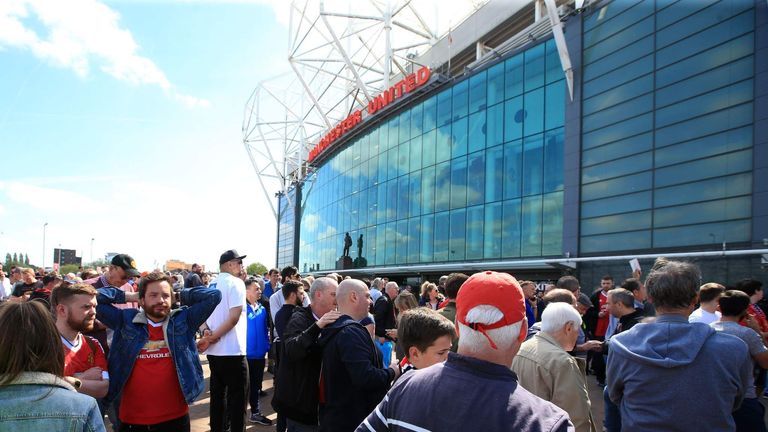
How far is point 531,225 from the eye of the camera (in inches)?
784

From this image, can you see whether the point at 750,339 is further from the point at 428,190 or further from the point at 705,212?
the point at 428,190

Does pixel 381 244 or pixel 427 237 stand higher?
pixel 427 237

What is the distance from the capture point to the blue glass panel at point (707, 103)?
44.9 ft

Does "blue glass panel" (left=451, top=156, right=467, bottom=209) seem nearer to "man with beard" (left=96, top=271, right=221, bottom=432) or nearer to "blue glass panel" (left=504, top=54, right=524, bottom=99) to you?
"blue glass panel" (left=504, top=54, right=524, bottom=99)

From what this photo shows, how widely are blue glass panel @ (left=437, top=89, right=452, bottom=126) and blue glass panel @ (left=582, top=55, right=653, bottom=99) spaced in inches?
310

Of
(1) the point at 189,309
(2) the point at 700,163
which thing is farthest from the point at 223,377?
(2) the point at 700,163

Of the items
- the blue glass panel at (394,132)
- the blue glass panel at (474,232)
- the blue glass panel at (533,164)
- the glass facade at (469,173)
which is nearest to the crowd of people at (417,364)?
the blue glass panel at (533,164)

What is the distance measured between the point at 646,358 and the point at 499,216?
19051 millimetres

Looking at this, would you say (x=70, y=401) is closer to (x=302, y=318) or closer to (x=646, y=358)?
(x=302, y=318)

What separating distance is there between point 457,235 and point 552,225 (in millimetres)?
5504

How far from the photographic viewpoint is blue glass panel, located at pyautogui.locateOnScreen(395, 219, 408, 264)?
27473mm

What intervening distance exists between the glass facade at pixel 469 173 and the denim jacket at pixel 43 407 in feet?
61.7

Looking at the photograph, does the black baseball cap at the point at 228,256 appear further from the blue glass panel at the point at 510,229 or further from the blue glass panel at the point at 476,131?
the blue glass panel at the point at 476,131

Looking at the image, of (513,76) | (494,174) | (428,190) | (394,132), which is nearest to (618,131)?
(513,76)
